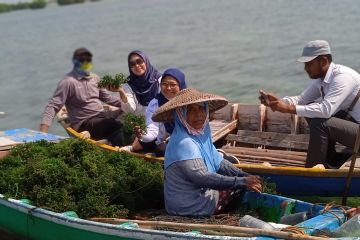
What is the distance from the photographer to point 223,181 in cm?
448

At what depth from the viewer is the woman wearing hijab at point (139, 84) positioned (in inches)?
284

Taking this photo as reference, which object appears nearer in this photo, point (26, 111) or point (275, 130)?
point (275, 130)

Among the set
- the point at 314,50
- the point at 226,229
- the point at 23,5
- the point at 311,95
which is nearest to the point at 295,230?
the point at 226,229

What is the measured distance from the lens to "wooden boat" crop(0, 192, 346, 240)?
13.2 feet

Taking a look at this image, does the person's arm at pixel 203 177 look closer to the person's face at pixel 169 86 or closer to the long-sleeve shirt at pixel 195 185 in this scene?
the long-sleeve shirt at pixel 195 185

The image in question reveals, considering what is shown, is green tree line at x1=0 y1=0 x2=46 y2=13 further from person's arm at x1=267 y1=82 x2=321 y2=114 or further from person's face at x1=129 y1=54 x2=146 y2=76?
person's arm at x1=267 y1=82 x2=321 y2=114

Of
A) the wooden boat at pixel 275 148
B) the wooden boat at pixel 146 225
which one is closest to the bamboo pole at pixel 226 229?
the wooden boat at pixel 146 225

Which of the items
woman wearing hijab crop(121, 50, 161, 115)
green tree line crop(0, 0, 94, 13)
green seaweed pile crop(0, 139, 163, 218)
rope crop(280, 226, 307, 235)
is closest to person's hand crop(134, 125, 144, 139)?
green seaweed pile crop(0, 139, 163, 218)

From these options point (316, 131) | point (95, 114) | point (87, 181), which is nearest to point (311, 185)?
point (316, 131)

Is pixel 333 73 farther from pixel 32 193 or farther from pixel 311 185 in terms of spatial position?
pixel 32 193

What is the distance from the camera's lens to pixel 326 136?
5.98 meters

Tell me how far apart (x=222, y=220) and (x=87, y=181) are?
1.38m

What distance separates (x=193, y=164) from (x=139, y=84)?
305 centimetres

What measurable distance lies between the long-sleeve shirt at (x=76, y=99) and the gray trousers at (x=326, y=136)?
3364 millimetres
